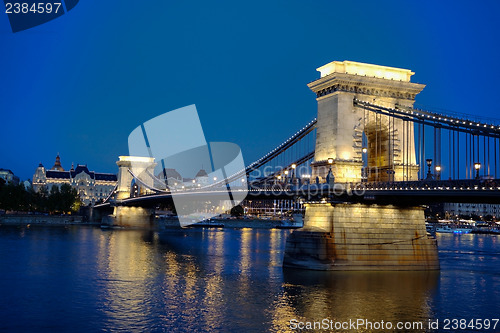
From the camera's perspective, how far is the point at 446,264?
3900 centimetres

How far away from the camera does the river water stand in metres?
20.2

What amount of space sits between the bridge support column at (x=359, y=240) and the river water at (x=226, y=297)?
0.80 metres

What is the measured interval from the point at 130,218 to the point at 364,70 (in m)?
66.9

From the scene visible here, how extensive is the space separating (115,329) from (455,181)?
17.1m

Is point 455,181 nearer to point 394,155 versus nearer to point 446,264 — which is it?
point 394,155

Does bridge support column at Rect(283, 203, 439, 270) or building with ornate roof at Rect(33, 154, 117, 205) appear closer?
bridge support column at Rect(283, 203, 439, 270)

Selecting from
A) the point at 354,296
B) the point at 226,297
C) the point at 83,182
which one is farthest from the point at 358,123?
the point at 83,182

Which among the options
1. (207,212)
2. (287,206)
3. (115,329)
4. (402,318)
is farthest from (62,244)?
(207,212)

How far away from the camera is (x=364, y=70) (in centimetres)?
3416

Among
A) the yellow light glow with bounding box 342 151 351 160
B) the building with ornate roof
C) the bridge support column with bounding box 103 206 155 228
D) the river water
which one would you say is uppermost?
the building with ornate roof

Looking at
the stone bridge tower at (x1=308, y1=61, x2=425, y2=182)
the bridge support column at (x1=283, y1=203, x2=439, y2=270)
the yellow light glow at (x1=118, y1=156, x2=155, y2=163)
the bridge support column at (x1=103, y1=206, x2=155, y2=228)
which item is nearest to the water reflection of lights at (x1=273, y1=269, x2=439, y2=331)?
the bridge support column at (x1=283, y1=203, x2=439, y2=270)

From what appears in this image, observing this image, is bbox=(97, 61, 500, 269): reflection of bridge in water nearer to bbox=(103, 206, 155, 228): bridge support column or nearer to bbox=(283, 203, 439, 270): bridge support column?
bbox=(283, 203, 439, 270): bridge support column

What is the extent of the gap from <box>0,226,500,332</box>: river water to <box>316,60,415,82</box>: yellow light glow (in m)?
12.8

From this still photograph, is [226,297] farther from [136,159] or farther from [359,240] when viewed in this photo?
[136,159]
